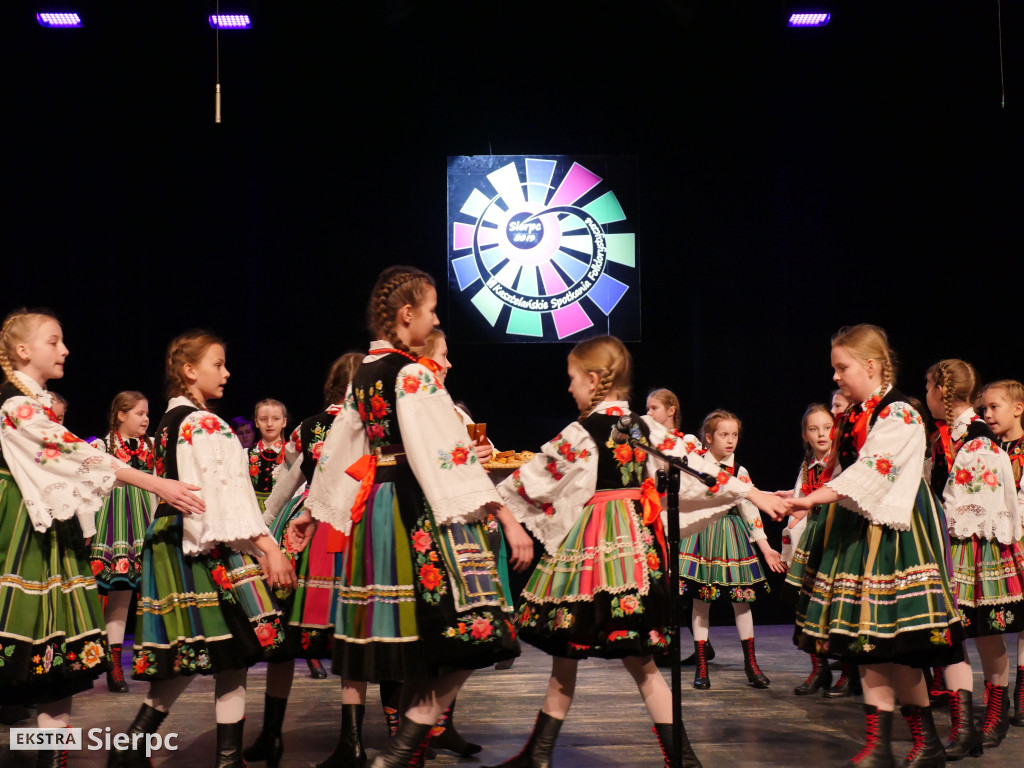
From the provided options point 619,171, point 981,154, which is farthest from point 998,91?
point 619,171

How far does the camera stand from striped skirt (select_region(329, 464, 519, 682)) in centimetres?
219

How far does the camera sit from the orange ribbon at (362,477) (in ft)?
7.60

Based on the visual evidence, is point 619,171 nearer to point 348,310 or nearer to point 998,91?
point 348,310

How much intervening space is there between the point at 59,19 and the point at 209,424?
4.34m

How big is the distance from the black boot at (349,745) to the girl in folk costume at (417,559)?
0.70 metres

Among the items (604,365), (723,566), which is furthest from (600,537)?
(723,566)

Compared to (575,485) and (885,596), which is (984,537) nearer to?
(885,596)

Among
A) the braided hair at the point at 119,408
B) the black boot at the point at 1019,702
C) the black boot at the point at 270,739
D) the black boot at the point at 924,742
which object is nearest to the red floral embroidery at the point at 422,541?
the black boot at the point at 270,739

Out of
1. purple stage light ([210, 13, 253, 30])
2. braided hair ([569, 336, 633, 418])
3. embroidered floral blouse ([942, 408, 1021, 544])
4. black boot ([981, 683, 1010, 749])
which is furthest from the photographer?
purple stage light ([210, 13, 253, 30])

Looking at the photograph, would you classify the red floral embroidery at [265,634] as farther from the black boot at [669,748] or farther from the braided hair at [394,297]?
the black boot at [669,748]

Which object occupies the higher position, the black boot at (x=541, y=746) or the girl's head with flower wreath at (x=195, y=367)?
the girl's head with flower wreath at (x=195, y=367)

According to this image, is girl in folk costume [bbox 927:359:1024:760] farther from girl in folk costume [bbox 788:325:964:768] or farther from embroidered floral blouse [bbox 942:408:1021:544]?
girl in folk costume [bbox 788:325:964:768]

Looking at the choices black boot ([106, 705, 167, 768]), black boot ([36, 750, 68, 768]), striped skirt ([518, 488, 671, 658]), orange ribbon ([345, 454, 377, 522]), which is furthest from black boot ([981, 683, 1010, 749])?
black boot ([36, 750, 68, 768])

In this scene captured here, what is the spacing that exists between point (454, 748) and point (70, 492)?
1.46m
